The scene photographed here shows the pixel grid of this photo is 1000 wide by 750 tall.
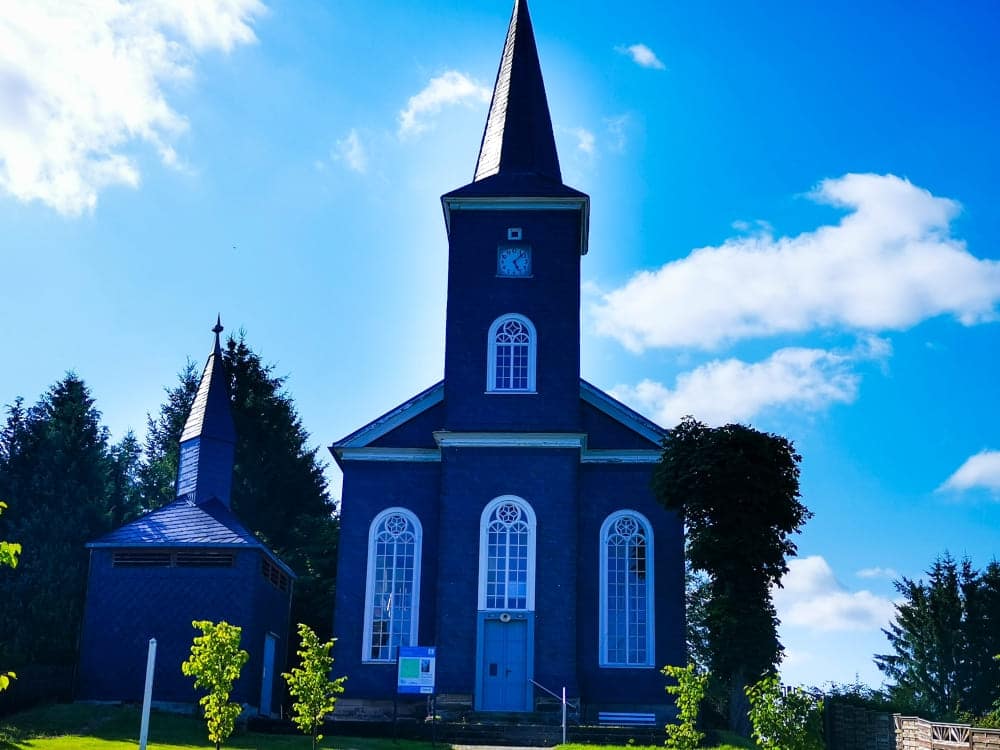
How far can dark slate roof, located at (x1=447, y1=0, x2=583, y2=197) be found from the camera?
115ft

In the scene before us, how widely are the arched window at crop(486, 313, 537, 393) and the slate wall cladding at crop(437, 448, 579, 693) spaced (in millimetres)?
2087

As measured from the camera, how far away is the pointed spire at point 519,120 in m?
Answer: 36.2

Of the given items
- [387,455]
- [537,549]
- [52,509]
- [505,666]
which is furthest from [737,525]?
[52,509]

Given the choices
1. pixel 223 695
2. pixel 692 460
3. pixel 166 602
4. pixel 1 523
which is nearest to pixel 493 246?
pixel 692 460

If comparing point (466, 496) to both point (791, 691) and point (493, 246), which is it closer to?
point (493, 246)

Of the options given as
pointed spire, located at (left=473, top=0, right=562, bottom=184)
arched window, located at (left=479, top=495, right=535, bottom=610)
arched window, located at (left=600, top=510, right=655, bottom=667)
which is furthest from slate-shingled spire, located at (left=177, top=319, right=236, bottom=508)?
arched window, located at (left=600, top=510, right=655, bottom=667)

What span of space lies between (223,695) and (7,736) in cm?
858

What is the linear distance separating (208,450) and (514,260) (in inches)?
441

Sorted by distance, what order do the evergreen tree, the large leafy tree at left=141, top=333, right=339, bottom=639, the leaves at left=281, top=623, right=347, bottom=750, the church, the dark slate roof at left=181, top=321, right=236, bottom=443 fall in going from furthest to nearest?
the large leafy tree at left=141, top=333, right=339, bottom=639
the evergreen tree
the dark slate roof at left=181, top=321, right=236, bottom=443
the church
the leaves at left=281, top=623, right=347, bottom=750

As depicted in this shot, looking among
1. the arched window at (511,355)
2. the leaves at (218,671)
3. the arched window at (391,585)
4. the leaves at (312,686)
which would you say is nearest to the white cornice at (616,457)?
the arched window at (511,355)

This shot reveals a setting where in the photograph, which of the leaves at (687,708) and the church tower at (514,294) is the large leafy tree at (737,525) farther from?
the leaves at (687,708)

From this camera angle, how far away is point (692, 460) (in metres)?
30.9

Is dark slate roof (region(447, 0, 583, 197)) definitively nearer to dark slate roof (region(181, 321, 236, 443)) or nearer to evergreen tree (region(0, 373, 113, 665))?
dark slate roof (region(181, 321, 236, 443))

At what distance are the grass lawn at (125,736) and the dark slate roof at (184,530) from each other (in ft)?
15.3
